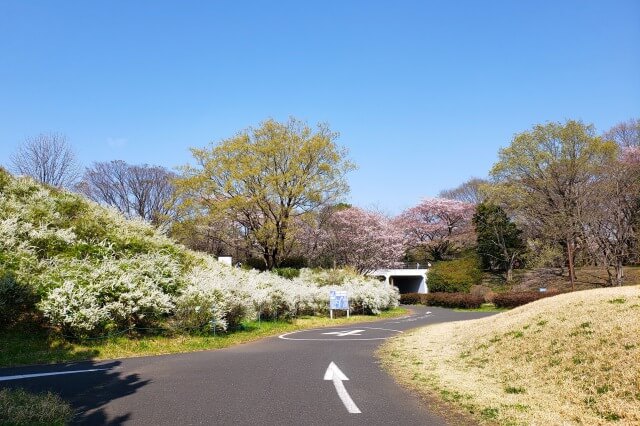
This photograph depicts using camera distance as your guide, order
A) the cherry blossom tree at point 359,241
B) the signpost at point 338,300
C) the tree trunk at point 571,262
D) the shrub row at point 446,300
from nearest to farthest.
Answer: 1. the signpost at point 338,300
2. the tree trunk at point 571,262
3. the shrub row at point 446,300
4. the cherry blossom tree at point 359,241

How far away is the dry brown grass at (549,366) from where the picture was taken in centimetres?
572

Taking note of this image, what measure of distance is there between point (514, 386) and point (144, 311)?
9.70 m

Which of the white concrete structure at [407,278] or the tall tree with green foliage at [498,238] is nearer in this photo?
the tall tree with green foliage at [498,238]

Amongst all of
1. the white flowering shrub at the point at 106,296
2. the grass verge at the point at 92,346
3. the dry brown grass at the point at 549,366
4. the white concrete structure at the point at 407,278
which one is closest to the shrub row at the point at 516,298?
the white concrete structure at the point at 407,278

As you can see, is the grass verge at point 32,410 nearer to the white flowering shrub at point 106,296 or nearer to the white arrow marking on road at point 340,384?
the white arrow marking on road at point 340,384

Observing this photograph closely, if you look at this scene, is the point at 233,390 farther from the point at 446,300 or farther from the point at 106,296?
the point at 446,300

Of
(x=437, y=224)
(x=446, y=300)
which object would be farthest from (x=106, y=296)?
(x=437, y=224)

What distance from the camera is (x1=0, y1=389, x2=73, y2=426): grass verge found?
15.7 ft

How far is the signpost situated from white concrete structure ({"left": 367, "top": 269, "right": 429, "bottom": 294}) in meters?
24.9

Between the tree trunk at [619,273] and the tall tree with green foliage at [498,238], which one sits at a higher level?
the tall tree with green foliage at [498,238]

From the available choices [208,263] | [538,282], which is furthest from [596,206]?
[208,263]

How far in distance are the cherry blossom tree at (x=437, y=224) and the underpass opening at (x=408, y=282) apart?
5.43 metres

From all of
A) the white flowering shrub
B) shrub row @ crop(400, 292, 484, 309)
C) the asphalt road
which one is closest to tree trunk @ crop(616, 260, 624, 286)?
shrub row @ crop(400, 292, 484, 309)

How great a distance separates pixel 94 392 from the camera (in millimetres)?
6605
